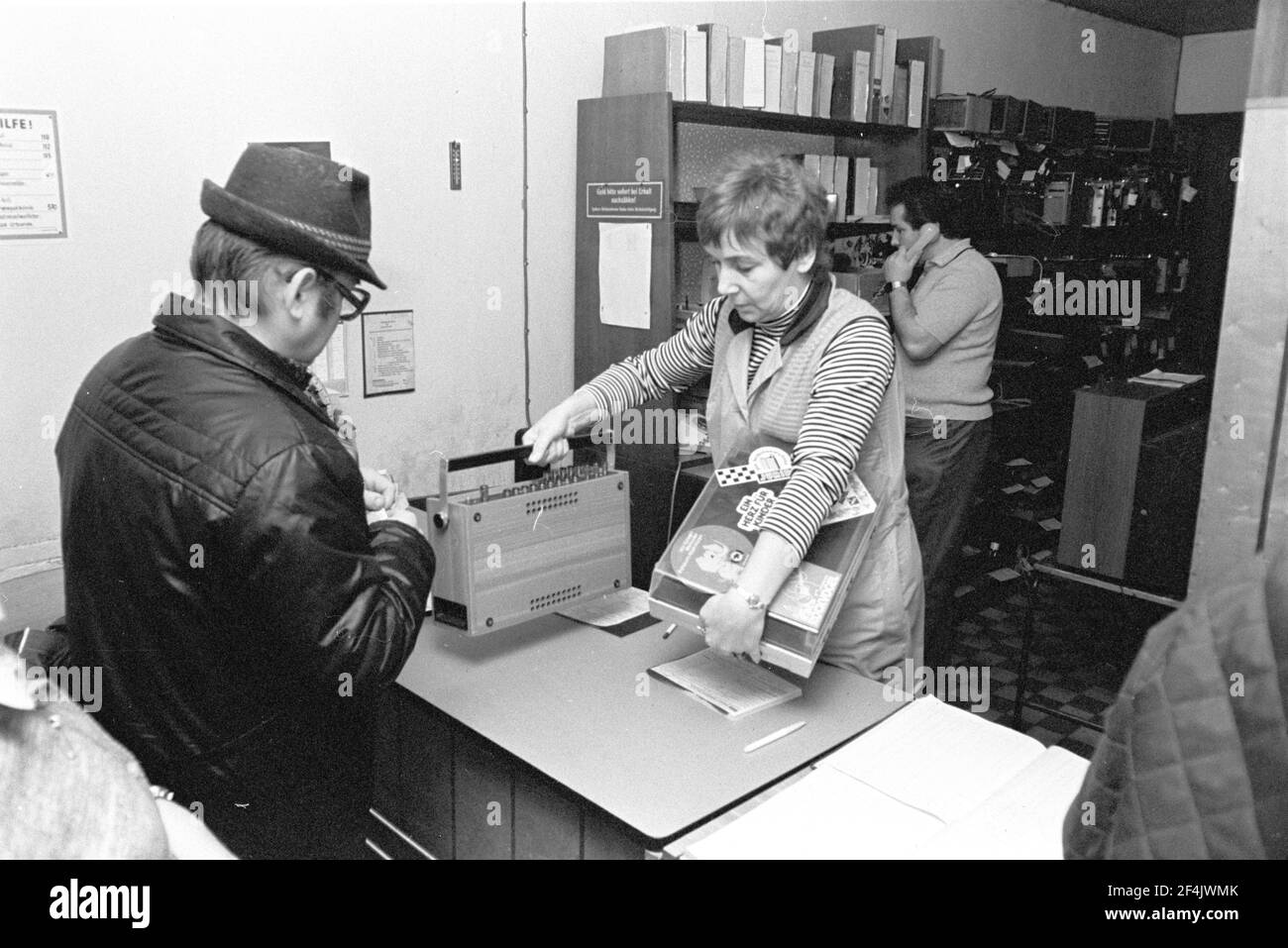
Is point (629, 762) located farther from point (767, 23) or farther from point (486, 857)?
point (767, 23)

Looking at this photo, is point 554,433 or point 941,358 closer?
point 554,433

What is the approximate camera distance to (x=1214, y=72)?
749 centimetres

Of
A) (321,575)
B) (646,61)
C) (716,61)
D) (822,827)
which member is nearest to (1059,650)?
(716,61)

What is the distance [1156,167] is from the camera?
664 centimetres

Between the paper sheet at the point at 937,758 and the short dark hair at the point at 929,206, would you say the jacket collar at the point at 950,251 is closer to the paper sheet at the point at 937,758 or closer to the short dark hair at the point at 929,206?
the short dark hair at the point at 929,206

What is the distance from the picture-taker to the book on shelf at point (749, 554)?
1.66 meters

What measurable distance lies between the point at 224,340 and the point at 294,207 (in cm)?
21

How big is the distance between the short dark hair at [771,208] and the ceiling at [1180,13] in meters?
5.41

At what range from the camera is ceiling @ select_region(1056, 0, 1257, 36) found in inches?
249

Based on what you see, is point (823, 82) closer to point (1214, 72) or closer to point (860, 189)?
point (860, 189)

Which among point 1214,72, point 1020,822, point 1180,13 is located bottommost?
point 1020,822

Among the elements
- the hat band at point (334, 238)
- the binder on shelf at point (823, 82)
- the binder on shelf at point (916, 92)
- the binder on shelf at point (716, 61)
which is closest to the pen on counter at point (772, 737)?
the hat band at point (334, 238)

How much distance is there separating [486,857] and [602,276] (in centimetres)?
230
